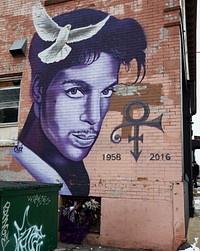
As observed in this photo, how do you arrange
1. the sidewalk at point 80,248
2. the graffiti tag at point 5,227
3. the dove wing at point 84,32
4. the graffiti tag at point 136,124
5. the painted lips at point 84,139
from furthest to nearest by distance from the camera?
1. the dove wing at point 84,32
2. the painted lips at point 84,139
3. the graffiti tag at point 136,124
4. the sidewalk at point 80,248
5. the graffiti tag at point 5,227

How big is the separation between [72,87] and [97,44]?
1.18m

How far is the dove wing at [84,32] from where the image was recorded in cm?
690

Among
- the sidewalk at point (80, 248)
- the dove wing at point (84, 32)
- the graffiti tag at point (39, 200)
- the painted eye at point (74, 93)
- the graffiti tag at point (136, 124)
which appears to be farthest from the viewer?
the dove wing at point (84, 32)

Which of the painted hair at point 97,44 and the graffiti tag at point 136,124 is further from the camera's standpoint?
the painted hair at point 97,44

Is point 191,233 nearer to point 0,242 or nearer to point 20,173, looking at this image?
point 20,173

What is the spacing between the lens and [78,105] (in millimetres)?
6688

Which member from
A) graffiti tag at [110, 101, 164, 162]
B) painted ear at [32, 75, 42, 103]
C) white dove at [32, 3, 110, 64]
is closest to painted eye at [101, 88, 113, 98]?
graffiti tag at [110, 101, 164, 162]

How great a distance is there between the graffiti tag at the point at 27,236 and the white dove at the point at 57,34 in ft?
14.2

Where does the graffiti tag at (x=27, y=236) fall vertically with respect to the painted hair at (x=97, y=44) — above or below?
below

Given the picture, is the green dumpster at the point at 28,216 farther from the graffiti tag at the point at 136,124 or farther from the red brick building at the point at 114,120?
the graffiti tag at the point at 136,124

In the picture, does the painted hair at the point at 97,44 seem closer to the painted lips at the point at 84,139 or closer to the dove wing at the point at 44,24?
the dove wing at the point at 44,24

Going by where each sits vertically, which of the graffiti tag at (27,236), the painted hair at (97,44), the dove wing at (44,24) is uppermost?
the dove wing at (44,24)

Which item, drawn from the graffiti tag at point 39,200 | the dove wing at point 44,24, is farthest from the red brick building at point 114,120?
the graffiti tag at point 39,200

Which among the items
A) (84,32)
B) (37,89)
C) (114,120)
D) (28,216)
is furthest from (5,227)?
(84,32)
